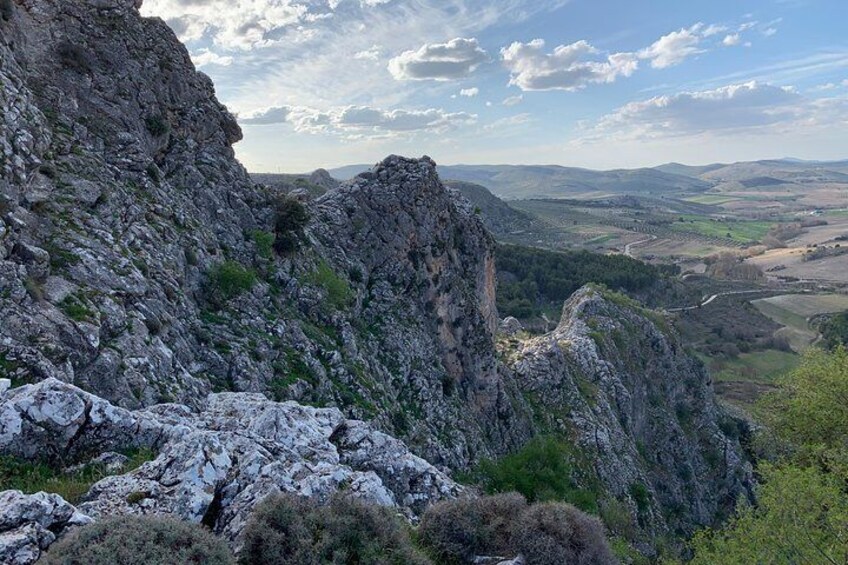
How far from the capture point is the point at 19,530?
8867 mm

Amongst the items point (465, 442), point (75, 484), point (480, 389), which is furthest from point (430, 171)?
point (75, 484)

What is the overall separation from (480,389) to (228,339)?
23.0 meters

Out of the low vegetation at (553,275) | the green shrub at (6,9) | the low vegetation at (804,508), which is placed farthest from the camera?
the low vegetation at (553,275)

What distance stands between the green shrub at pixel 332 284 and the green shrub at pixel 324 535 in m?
21.5

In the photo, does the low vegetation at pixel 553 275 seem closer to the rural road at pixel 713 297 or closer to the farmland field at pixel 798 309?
the rural road at pixel 713 297

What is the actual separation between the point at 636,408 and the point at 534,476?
32723 mm

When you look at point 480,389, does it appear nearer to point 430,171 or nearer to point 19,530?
point 430,171

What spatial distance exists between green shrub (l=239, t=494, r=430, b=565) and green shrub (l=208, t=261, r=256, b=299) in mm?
17388

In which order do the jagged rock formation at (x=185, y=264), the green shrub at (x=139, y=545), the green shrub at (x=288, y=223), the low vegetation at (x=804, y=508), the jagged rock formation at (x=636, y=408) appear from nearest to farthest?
the green shrub at (x=139, y=545) < the jagged rock formation at (x=185, y=264) < the low vegetation at (x=804, y=508) < the green shrub at (x=288, y=223) < the jagged rock formation at (x=636, y=408)

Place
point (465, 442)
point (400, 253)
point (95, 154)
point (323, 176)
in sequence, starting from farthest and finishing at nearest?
point (323, 176) → point (400, 253) → point (465, 442) → point (95, 154)

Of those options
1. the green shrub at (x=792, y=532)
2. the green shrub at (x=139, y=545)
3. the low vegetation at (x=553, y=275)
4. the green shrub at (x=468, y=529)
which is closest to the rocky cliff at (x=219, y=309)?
the green shrub at (x=139, y=545)

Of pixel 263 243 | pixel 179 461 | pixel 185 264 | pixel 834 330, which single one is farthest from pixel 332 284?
pixel 834 330

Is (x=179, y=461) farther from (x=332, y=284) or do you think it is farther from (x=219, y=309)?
(x=332, y=284)

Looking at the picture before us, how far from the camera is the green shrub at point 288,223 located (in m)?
32.8
